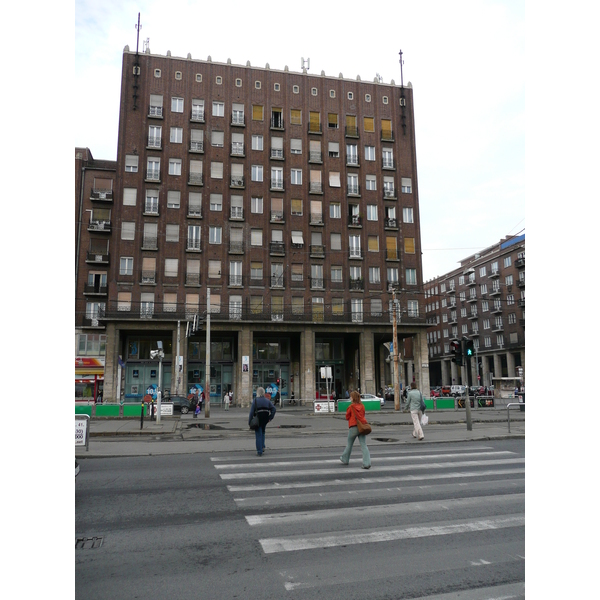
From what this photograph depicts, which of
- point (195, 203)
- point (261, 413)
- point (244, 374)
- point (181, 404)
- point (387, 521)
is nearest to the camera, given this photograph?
point (387, 521)

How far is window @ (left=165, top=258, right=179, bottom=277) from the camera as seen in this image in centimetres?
4366

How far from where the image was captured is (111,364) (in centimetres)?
4056

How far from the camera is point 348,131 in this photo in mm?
49312

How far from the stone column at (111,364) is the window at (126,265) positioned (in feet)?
15.3

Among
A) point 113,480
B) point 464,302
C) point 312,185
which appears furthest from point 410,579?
point 464,302

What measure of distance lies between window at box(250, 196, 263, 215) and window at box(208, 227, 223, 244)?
12.3ft

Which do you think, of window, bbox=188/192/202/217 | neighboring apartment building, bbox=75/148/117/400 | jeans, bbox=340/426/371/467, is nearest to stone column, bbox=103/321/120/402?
neighboring apartment building, bbox=75/148/117/400

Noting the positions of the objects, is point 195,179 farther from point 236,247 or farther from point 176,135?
point 236,247

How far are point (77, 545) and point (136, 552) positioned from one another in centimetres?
73

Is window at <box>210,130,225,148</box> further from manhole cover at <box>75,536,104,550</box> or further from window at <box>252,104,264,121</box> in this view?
manhole cover at <box>75,536,104,550</box>

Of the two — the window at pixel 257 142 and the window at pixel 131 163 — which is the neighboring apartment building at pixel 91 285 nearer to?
the window at pixel 131 163

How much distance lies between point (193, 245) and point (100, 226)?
35.1 feet

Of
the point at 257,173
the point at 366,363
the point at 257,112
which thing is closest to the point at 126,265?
the point at 257,173
